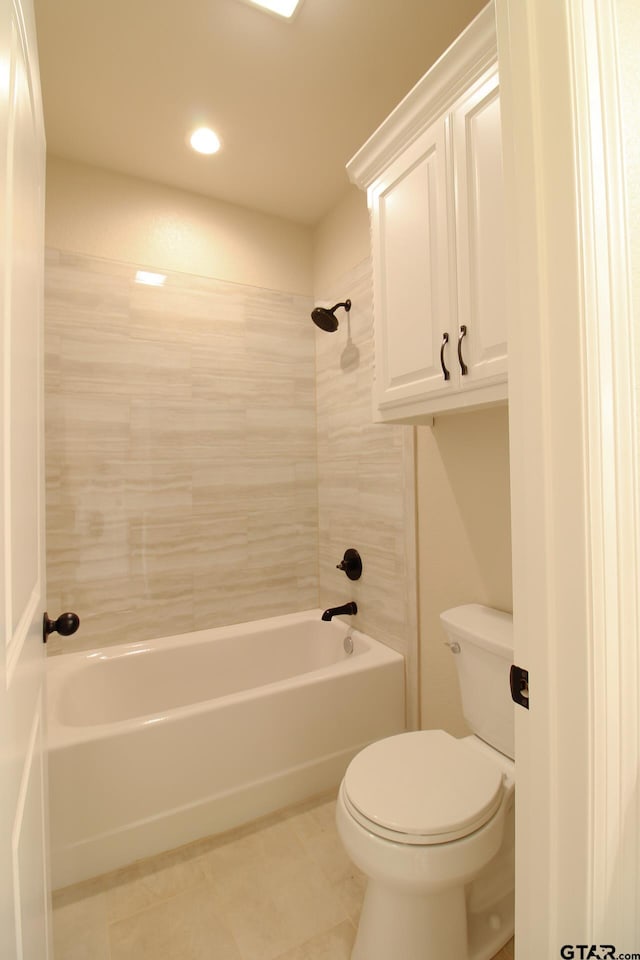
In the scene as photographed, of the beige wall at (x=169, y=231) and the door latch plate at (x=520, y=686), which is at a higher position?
the beige wall at (x=169, y=231)

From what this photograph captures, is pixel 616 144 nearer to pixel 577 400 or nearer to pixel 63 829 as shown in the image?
pixel 577 400

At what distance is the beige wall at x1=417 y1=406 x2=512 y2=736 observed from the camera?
1572mm

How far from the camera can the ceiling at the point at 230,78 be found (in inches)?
56.2

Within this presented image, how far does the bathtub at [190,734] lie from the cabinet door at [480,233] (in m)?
1.34

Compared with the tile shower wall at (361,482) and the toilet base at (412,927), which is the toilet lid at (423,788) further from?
the tile shower wall at (361,482)

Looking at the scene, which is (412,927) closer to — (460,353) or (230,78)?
(460,353)

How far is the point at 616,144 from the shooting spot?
0.59m

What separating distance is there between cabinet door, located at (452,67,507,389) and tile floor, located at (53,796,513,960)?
5.14ft

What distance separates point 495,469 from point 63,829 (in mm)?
1817

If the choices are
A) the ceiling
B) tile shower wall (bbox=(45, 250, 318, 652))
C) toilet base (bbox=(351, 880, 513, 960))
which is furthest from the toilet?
the ceiling

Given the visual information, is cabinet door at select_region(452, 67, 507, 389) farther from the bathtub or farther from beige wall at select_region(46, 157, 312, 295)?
beige wall at select_region(46, 157, 312, 295)

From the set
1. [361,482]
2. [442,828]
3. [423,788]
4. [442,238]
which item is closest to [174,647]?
[361,482]

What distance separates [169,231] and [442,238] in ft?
5.24

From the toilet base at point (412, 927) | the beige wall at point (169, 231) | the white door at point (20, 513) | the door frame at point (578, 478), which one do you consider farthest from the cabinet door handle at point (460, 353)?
the beige wall at point (169, 231)
